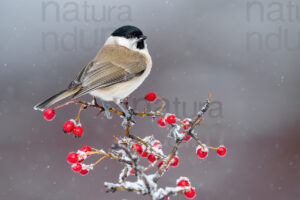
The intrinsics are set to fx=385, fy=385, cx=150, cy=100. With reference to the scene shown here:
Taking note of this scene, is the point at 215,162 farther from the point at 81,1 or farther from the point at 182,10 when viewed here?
the point at 81,1

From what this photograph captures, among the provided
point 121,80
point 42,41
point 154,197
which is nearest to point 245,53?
point 42,41

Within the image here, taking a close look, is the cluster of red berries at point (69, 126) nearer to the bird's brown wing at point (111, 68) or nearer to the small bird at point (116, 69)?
the small bird at point (116, 69)

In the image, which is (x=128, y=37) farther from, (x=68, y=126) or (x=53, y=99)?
(x=68, y=126)

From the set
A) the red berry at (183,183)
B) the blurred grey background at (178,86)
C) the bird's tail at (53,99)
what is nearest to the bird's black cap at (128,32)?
the bird's tail at (53,99)

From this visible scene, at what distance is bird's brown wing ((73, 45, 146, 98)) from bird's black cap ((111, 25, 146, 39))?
0.13 m

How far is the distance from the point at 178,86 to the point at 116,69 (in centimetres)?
227

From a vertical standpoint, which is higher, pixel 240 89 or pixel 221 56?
pixel 221 56

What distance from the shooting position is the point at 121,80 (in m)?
1.99

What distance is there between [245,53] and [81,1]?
211 cm

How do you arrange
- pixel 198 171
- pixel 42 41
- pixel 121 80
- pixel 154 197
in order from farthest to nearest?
pixel 42 41 < pixel 198 171 < pixel 121 80 < pixel 154 197

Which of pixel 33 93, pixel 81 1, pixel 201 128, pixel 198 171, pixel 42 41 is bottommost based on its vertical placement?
pixel 198 171

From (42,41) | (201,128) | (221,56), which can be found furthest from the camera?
(221,56)

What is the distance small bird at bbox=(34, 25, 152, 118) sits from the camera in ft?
5.69

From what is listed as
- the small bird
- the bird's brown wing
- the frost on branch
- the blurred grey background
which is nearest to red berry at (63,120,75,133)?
the frost on branch
